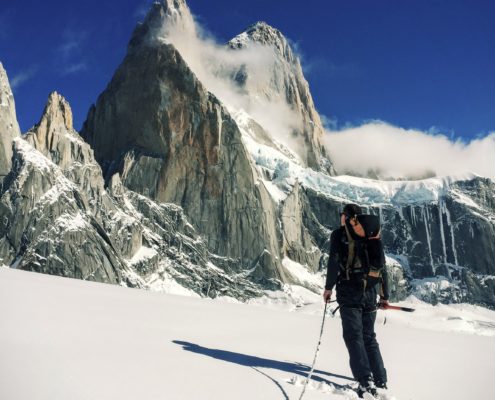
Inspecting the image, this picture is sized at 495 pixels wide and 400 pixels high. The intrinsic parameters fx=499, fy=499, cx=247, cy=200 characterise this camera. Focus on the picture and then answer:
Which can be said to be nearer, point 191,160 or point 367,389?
point 367,389

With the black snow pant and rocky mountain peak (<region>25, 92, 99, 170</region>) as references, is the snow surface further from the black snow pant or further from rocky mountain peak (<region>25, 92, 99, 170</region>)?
rocky mountain peak (<region>25, 92, 99, 170</region>)

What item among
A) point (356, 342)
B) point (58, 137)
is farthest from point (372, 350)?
point (58, 137)

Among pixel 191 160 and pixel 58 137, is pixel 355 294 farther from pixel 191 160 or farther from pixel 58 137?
pixel 191 160

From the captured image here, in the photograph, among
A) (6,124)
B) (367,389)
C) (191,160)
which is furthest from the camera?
(191,160)

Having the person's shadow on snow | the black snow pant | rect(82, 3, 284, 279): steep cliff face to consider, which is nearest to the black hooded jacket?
the black snow pant

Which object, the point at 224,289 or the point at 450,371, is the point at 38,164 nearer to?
the point at 224,289

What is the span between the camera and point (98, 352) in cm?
501

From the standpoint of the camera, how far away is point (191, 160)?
169375 millimetres

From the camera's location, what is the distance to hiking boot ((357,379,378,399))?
17.6ft

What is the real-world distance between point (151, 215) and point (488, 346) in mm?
154145

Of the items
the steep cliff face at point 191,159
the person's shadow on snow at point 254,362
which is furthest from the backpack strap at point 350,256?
the steep cliff face at point 191,159

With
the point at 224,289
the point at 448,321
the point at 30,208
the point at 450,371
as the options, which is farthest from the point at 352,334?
the point at 448,321

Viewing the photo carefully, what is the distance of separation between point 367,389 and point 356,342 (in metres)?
0.67

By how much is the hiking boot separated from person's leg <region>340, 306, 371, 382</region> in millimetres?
55
